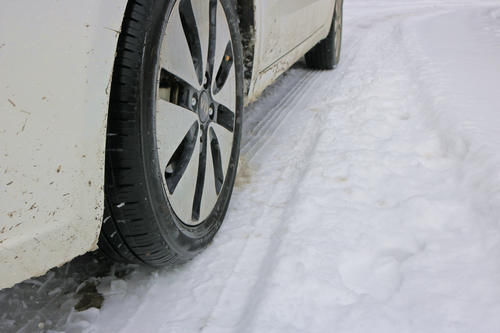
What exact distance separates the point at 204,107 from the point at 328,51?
8.81 feet

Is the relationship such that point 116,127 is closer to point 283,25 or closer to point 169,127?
point 169,127

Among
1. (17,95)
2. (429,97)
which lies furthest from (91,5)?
(429,97)

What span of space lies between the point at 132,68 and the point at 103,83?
13 cm

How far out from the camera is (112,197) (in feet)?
3.79

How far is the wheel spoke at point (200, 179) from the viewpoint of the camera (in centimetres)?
148

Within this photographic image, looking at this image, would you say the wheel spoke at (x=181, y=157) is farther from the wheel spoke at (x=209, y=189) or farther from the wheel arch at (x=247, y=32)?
the wheel arch at (x=247, y=32)

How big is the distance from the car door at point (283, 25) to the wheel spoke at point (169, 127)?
69 cm

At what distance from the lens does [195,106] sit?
4.71 feet

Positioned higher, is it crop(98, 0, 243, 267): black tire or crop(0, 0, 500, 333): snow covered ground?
crop(98, 0, 243, 267): black tire

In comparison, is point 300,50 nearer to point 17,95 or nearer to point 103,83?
point 103,83

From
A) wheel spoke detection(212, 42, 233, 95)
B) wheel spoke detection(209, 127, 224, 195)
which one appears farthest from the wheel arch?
wheel spoke detection(209, 127, 224, 195)

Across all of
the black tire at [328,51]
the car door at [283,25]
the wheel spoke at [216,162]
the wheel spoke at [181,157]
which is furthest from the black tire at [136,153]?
the black tire at [328,51]

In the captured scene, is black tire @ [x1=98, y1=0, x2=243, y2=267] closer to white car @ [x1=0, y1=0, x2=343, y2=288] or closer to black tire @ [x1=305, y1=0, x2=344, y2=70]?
white car @ [x1=0, y1=0, x2=343, y2=288]

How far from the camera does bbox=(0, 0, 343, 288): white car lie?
86 cm
